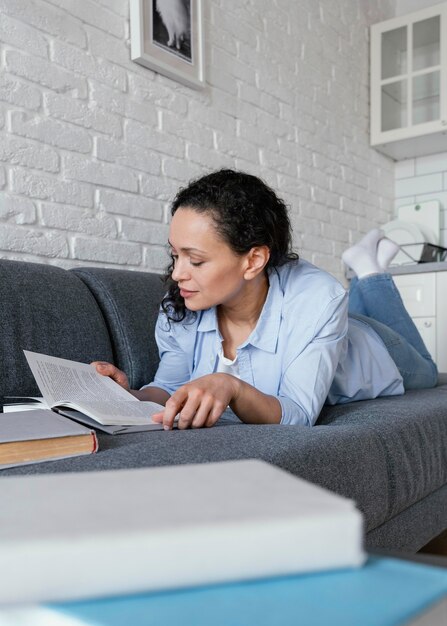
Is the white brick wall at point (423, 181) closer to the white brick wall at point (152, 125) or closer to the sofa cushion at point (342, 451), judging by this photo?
the white brick wall at point (152, 125)

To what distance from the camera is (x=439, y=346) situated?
3205 mm

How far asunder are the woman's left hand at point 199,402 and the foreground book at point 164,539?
664mm

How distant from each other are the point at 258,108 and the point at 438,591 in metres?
2.64

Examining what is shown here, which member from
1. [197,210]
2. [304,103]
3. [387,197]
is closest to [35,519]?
[197,210]

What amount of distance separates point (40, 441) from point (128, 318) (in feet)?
2.67

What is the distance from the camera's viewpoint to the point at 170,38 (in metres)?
2.20

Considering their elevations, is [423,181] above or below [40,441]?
above

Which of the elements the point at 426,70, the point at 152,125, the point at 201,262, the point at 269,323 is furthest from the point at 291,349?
the point at 426,70

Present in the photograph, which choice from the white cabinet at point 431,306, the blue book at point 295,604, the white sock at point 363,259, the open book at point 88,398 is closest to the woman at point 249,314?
the open book at point 88,398

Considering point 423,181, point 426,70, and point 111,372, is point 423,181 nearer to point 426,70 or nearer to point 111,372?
point 426,70

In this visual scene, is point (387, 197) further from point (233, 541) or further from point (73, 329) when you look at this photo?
point (233, 541)

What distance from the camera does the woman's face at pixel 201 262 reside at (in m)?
1.31

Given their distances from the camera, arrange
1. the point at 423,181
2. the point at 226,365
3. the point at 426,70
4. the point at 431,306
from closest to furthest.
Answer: the point at 226,365 < the point at 431,306 < the point at 426,70 < the point at 423,181

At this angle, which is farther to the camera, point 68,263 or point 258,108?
point 258,108
